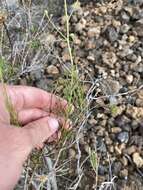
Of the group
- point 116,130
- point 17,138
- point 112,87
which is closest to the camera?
point 17,138

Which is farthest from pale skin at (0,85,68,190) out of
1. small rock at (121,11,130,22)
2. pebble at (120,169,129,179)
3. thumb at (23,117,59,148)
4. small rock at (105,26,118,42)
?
small rock at (121,11,130,22)

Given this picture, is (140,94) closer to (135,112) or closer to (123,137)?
(135,112)

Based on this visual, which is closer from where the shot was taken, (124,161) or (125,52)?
(124,161)

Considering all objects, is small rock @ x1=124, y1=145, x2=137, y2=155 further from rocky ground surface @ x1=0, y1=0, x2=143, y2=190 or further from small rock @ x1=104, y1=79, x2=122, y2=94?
small rock @ x1=104, y1=79, x2=122, y2=94

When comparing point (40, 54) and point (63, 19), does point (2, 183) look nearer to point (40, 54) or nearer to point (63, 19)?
point (40, 54)

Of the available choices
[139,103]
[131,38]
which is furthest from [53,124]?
[131,38]

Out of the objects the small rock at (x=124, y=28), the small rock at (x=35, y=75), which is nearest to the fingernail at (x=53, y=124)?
the small rock at (x=35, y=75)

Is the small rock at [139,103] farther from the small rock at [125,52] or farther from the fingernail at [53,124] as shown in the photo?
the fingernail at [53,124]
